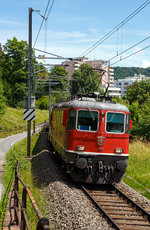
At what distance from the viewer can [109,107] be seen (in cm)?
1133

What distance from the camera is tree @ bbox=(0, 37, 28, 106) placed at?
55250 mm

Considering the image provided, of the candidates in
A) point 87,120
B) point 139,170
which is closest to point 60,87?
point 139,170

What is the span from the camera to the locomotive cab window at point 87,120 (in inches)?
437

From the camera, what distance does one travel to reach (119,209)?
8719 mm

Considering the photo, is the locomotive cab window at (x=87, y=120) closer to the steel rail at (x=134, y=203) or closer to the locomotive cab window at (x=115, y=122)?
the locomotive cab window at (x=115, y=122)

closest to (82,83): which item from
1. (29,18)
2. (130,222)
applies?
(29,18)

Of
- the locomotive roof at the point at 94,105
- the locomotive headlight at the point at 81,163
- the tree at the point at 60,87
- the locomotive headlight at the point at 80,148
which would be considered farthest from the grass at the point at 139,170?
the tree at the point at 60,87

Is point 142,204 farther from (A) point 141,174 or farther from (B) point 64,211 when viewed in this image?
(A) point 141,174

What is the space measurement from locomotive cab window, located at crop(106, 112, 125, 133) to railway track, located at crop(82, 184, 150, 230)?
2.15 meters

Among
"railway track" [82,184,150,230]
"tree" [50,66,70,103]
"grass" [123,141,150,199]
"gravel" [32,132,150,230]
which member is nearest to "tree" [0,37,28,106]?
"tree" [50,66,70,103]

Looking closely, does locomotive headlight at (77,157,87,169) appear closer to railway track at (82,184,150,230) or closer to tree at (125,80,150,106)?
railway track at (82,184,150,230)

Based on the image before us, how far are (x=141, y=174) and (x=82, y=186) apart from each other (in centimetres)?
350

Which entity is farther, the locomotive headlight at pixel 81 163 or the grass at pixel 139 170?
the grass at pixel 139 170

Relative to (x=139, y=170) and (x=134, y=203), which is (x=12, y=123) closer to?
(x=139, y=170)
